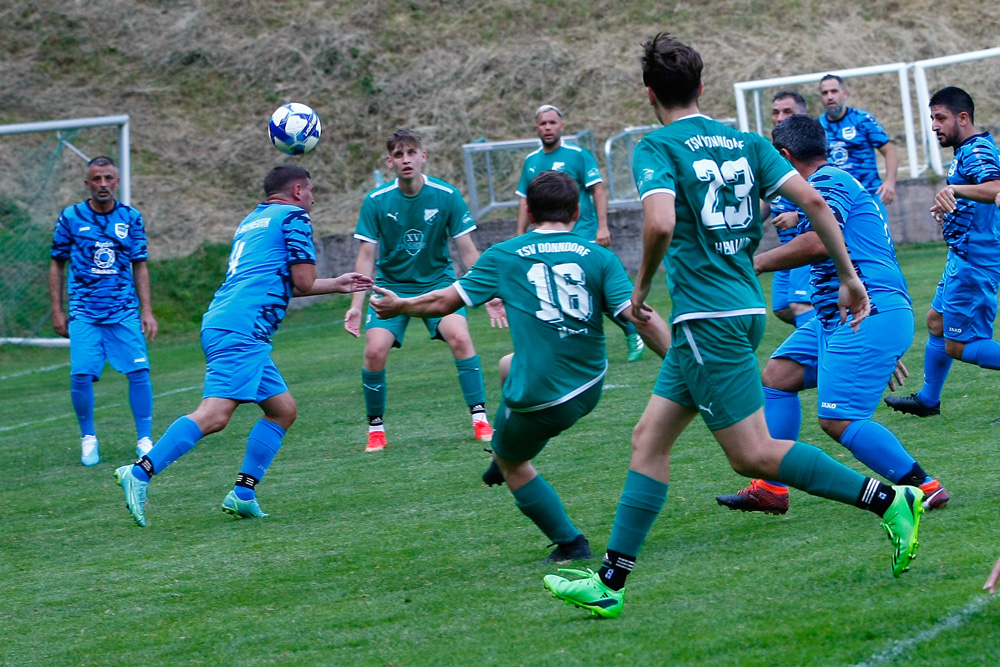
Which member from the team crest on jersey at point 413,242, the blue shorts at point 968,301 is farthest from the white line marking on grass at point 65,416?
the blue shorts at point 968,301

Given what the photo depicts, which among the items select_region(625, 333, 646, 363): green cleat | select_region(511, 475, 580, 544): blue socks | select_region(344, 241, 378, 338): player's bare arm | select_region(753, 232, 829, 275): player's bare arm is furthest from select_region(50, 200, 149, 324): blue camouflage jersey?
select_region(753, 232, 829, 275): player's bare arm

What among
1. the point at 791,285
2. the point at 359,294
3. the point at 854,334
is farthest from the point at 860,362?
the point at 791,285

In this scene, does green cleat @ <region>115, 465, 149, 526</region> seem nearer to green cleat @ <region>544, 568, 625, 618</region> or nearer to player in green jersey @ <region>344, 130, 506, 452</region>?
player in green jersey @ <region>344, 130, 506, 452</region>

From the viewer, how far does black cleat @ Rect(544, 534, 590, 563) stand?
15.8 ft

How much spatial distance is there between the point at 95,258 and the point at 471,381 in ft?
9.89

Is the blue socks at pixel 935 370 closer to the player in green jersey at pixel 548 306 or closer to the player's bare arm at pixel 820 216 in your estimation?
the player in green jersey at pixel 548 306

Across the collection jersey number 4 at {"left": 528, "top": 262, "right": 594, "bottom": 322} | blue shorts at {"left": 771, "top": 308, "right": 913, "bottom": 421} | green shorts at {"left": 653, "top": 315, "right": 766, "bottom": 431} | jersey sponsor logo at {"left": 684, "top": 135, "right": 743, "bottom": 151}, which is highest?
jersey sponsor logo at {"left": 684, "top": 135, "right": 743, "bottom": 151}

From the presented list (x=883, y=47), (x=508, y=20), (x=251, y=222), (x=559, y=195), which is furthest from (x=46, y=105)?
(x=559, y=195)

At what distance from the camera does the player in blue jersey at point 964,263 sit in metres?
6.44

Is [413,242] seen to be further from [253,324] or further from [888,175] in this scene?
[888,175]

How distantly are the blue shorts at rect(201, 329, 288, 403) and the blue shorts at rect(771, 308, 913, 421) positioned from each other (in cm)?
289

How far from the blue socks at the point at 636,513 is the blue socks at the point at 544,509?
29.1 inches

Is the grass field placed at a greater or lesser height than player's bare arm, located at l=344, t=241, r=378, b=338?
lesser

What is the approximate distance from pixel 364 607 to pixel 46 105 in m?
21.0
